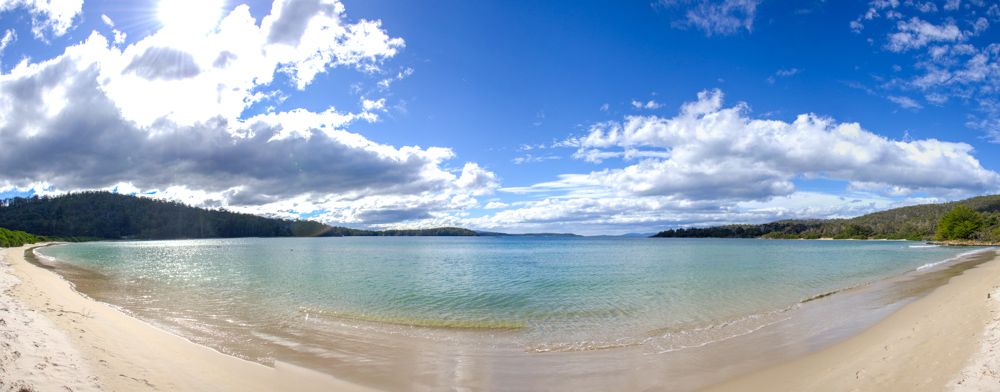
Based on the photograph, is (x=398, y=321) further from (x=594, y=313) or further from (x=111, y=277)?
(x=111, y=277)

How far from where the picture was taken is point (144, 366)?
29.0ft

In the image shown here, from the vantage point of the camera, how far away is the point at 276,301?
22344mm

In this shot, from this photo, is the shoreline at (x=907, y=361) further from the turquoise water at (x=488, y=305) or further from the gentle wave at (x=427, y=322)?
the gentle wave at (x=427, y=322)

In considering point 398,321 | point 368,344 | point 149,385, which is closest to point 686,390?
point 368,344

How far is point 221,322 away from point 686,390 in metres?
15.9

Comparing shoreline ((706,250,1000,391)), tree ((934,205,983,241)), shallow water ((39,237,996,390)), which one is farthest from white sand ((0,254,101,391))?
tree ((934,205,983,241))

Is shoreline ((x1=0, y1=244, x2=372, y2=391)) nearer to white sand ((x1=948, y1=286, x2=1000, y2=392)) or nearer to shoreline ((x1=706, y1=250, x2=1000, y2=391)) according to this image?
shoreline ((x1=706, y1=250, x2=1000, y2=391))

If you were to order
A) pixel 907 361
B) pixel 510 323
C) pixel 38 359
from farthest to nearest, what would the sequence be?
pixel 510 323 < pixel 907 361 < pixel 38 359

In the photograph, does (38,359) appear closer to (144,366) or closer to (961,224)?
(144,366)

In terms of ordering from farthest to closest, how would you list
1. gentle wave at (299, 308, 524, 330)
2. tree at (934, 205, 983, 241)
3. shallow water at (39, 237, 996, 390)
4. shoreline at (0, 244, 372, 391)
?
tree at (934, 205, 983, 241) → gentle wave at (299, 308, 524, 330) → shallow water at (39, 237, 996, 390) → shoreline at (0, 244, 372, 391)

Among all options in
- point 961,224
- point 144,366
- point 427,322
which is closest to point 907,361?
point 427,322

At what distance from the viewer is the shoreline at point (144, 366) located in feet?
24.5

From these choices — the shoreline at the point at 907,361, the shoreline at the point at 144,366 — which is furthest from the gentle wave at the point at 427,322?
the shoreline at the point at 907,361

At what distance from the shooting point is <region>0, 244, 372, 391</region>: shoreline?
7465mm
